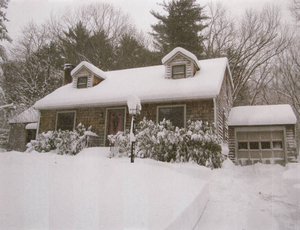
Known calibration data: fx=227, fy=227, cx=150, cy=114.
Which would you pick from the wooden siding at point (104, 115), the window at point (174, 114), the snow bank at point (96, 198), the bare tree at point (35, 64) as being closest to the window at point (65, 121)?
the wooden siding at point (104, 115)

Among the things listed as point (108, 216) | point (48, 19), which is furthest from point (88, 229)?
point (48, 19)

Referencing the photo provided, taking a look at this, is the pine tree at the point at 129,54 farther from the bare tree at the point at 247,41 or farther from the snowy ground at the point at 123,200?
the snowy ground at the point at 123,200

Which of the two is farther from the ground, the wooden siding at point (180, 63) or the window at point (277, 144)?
the wooden siding at point (180, 63)

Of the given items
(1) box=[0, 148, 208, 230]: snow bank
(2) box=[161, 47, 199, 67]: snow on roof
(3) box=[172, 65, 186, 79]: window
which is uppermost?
(2) box=[161, 47, 199, 67]: snow on roof

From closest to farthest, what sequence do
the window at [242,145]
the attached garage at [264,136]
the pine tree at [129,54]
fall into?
the attached garage at [264,136] → the window at [242,145] → the pine tree at [129,54]

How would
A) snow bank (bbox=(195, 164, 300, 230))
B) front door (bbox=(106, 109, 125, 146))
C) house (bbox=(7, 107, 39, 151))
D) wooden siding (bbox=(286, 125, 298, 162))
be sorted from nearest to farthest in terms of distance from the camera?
snow bank (bbox=(195, 164, 300, 230)), wooden siding (bbox=(286, 125, 298, 162)), front door (bbox=(106, 109, 125, 146)), house (bbox=(7, 107, 39, 151))

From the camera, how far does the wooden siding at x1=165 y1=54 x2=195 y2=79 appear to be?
11141mm

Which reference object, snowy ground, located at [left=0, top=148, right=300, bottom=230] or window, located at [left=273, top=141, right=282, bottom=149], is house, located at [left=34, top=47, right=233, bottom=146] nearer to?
window, located at [left=273, top=141, right=282, bottom=149]

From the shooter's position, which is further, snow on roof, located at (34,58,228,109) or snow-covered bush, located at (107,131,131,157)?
snow on roof, located at (34,58,228,109)

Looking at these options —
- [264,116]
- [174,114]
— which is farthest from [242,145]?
[174,114]

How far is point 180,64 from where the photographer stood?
11445mm

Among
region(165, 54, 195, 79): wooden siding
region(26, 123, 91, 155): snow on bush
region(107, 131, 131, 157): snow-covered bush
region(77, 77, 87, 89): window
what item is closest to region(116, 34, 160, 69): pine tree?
region(77, 77, 87, 89): window

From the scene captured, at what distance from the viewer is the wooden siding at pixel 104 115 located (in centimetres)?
955

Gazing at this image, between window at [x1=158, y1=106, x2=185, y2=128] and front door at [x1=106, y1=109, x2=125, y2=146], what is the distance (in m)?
2.01
